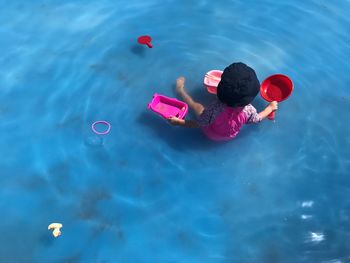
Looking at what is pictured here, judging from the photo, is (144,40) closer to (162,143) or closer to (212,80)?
(212,80)

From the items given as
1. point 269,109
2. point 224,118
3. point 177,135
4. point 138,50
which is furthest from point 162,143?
A: point 138,50

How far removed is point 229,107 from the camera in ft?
10.2

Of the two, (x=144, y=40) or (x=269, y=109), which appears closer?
(x=269, y=109)

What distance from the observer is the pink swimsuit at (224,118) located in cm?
317

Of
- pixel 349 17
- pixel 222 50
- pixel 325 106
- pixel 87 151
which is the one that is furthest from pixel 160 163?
pixel 349 17

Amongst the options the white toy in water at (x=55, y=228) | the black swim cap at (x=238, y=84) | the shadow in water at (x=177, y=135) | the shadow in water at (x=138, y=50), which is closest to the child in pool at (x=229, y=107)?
the black swim cap at (x=238, y=84)

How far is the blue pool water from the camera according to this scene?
125 inches

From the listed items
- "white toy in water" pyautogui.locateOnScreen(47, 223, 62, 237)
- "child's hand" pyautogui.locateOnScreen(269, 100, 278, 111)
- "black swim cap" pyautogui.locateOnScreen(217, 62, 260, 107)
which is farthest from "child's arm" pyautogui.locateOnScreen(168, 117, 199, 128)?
"white toy in water" pyautogui.locateOnScreen(47, 223, 62, 237)

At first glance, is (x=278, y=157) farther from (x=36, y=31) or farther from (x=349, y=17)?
(x=36, y=31)

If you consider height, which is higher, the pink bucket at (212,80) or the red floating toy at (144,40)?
the red floating toy at (144,40)

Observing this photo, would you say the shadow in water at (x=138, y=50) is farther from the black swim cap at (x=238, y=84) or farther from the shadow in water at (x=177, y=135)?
the black swim cap at (x=238, y=84)

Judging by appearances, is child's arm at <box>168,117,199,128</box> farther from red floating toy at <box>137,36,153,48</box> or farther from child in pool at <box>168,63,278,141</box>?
red floating toy at <box>137,36,153,48</box>

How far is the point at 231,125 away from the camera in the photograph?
10.7 ft

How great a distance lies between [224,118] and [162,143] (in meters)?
0.71
